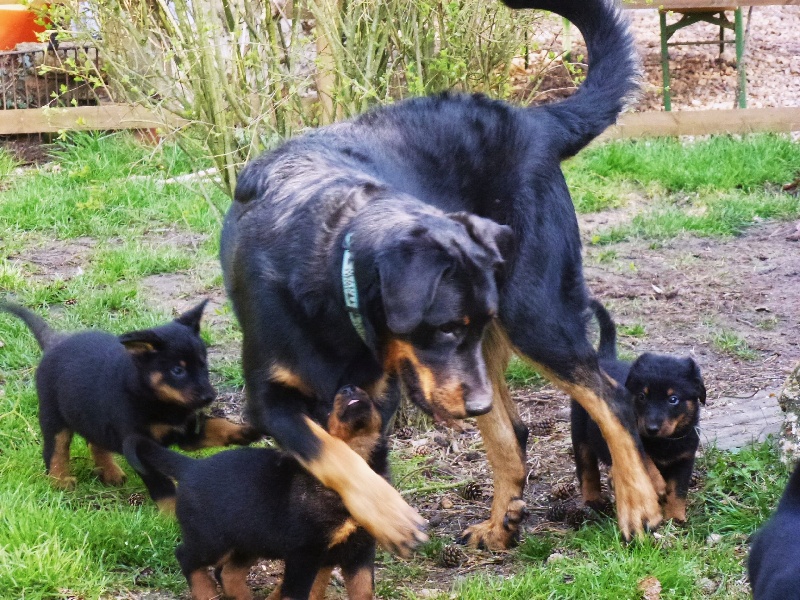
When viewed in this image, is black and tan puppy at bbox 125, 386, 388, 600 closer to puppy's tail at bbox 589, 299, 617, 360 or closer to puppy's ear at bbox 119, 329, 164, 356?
puppy's ear at bbox 119, 329, 164, 356

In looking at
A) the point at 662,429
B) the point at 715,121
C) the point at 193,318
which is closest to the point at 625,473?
the point at 662,429

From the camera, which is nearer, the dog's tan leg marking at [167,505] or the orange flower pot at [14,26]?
the dog's tan leg marking at [167,505]

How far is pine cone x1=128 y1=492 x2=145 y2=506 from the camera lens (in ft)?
16.1

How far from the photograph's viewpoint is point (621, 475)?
450 centimetres

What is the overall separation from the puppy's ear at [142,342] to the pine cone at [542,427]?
215 cm

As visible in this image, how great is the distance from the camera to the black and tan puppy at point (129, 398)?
15.6 ft

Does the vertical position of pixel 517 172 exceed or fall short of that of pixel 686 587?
it exceeds it

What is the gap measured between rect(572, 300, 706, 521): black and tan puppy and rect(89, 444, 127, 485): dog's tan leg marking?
227 cm

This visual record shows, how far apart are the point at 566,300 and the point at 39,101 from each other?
23.5 ft

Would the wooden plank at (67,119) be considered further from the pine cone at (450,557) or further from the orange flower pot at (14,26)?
the pine cone at (450,557)

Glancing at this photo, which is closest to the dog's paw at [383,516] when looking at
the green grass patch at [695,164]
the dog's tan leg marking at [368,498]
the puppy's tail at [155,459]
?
the dog's tan leg marking at [368,498]

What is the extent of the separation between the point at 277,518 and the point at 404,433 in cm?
205

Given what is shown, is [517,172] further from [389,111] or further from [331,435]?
[331,435]

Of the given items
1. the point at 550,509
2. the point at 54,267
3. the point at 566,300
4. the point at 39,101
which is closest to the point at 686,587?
the point at 550,509
